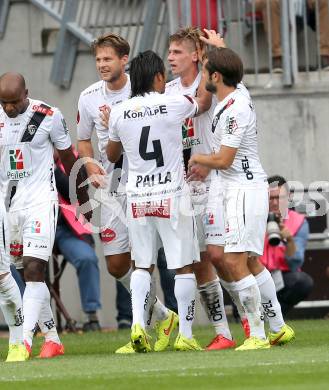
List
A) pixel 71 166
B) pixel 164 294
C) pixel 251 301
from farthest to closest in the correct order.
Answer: pixel 164 294
pixel 71 166
pixel 251 301

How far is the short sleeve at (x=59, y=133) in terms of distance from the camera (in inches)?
458

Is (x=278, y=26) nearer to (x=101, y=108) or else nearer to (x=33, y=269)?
(x=101, y=108)

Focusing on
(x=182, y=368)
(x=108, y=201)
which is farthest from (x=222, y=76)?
(x=182, y=368)

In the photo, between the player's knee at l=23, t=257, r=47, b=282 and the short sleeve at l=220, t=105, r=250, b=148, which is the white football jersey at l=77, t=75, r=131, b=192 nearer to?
the player's knee at l=23, t=257, r=47, b=282

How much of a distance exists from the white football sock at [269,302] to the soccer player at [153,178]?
1.76ft

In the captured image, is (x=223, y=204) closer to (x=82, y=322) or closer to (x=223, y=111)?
(x=223, y=111)

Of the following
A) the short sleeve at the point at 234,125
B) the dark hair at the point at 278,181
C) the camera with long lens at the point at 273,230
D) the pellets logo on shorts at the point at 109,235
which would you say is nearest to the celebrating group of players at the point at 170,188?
the short sleeve at the point at 234,125

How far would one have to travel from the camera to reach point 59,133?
1167cm

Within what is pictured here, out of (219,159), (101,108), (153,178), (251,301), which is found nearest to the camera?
(219,159)

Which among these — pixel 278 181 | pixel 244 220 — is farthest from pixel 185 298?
pixel 278 181

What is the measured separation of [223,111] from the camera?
435 inches

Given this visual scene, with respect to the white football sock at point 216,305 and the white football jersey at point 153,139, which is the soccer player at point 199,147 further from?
the white football jersey at point 153,139

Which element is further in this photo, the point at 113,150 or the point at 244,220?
the point at 113,150

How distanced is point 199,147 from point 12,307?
2.01 m
